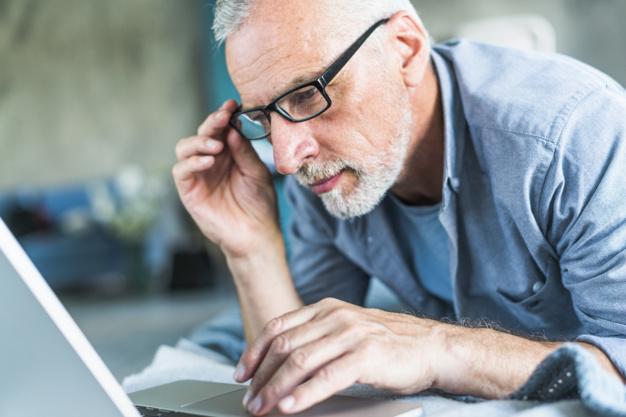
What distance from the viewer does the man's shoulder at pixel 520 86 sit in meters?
1.00

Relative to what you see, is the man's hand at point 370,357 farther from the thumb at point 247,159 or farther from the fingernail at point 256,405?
the thumb at point 247,159

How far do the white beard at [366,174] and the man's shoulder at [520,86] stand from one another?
0.14 meters

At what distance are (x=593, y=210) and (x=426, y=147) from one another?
507 millimetres

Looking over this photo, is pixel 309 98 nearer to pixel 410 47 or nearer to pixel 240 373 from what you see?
pixel 410 47

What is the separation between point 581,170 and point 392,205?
574 mm

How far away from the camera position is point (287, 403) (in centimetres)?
62

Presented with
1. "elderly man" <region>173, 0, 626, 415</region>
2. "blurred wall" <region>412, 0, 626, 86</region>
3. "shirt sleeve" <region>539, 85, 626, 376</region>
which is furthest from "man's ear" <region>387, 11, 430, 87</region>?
"blurred wall" <region>412, 0, 626, 86</region>

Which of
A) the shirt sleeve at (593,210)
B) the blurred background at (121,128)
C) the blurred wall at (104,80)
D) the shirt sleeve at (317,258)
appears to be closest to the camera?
the shirt sleeve at (593,210)

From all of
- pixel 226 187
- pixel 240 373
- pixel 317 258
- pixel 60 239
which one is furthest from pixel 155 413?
pixel 60 239

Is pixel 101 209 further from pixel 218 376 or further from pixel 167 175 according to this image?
pixel 218 376

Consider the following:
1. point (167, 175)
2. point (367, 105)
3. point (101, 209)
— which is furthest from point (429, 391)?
point (167, 175)

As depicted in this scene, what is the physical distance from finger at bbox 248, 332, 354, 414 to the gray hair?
26.3 inches

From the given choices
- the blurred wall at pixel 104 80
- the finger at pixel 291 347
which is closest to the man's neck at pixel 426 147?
the finger at pixel 291 347

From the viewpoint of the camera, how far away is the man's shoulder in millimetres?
1000
